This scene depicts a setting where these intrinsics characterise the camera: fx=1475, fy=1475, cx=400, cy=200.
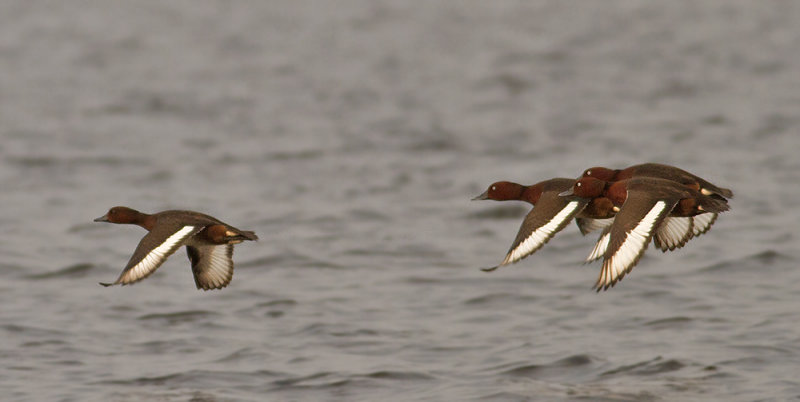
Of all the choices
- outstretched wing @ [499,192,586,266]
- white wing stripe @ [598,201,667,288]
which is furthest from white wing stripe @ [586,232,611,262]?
white wing stripe @ [598,201,667,288]

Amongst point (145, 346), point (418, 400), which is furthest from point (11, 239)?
point (418, 400)

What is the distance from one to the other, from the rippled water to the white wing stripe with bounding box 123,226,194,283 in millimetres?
1746

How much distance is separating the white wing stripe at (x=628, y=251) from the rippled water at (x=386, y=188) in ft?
6.28

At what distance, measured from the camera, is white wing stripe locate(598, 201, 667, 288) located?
838 centimetres

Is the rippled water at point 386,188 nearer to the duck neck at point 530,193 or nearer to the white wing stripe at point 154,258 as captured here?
the duck neck at point 530,193

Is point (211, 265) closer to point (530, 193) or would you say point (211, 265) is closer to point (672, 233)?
point (530, 193)

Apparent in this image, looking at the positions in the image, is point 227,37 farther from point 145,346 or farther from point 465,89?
point 145,346

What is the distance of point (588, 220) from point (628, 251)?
1.77 m

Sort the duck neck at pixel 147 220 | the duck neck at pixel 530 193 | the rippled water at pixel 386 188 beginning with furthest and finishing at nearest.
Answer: the rippled water at pixel 386 188 < the duck neck at pixel 530 193 < the duck neck at pixel 147 220

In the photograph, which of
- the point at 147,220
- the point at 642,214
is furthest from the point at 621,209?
the point at 147,220

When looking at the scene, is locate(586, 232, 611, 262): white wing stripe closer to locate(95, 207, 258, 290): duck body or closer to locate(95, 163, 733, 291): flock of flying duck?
locate(95, 163, 733, 291): flock of flying duck

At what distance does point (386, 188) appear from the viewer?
56.8ft

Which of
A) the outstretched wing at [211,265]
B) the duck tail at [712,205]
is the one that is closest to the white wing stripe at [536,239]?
the duck tail at [712,205]

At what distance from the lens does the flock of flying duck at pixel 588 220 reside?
28.1 ft
